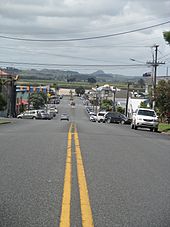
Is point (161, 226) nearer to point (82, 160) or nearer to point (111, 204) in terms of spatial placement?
point (111, 204)

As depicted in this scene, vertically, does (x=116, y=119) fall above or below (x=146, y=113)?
below

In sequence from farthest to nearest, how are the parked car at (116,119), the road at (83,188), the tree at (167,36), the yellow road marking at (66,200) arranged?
the parked car at (116,119) → the tree at (167,36) → the road at (83,188) → the yellow road marking at (66,200)

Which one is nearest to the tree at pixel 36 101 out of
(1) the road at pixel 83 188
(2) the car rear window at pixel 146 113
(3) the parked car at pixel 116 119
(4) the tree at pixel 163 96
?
(3) the parked car at pixel 116 119

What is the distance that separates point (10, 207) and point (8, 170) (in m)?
3.80

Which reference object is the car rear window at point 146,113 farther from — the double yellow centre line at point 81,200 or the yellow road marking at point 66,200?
the yellow road marking at point 66,200

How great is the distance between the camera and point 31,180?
10281mm

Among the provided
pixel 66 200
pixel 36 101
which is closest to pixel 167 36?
pixel 66 200

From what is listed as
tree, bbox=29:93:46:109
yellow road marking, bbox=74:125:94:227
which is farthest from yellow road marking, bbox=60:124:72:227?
tree, bbox=29:93:46:109

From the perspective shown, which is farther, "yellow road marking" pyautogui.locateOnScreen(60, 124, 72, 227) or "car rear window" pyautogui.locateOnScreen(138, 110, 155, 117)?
"car rear window" pyautogui.locateOnScreen(138, 110, 155, 117)

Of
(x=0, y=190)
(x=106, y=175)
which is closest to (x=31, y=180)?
(x=0, y=190)

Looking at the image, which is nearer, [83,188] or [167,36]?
[83,188]

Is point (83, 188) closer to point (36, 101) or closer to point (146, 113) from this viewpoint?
point (146, 113)

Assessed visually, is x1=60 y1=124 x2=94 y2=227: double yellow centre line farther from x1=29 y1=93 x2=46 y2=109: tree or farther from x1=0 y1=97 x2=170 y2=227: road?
x1=29 y1=93 x2=46 y2=109: tree

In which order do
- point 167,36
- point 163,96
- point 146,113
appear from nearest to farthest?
1. point 146,113
2. point 167,36
3. point 163,96
